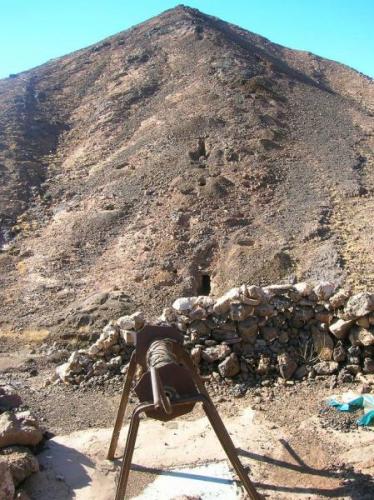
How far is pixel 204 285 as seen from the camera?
1362 cm

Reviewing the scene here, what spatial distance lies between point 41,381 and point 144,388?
4.54 m

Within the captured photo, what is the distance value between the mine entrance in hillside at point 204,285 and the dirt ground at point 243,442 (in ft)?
21.1

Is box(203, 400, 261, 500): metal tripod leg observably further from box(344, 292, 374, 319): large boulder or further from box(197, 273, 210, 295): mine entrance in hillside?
box(197, 273, 210, 295): mine entrance in hillside

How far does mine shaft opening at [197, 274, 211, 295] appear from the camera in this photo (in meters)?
13.4

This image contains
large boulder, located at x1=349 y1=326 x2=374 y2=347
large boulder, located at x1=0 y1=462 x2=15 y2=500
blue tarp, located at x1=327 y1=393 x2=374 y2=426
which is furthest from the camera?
large boulder, located at x1=349 y1=326 x2=374 y2=347

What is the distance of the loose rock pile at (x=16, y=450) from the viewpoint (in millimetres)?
4387

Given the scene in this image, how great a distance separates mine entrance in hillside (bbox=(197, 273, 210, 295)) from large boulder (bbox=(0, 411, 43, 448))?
25.9 feet

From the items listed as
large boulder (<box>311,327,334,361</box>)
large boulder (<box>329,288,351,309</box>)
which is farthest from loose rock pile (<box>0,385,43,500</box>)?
large boulder (<box>329,288,351,309</box>)

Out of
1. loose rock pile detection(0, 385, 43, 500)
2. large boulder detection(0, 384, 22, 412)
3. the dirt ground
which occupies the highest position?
large boulder detection(0, 384, 22, 412)

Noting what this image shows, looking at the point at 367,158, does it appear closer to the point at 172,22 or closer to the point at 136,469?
the point at 136,469

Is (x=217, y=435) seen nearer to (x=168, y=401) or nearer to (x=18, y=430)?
(x=168, y=401)

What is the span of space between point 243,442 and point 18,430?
2245mm

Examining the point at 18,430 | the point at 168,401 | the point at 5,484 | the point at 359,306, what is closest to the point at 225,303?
the point at 359,306

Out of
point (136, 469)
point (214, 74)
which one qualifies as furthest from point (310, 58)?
point (136, 469)
